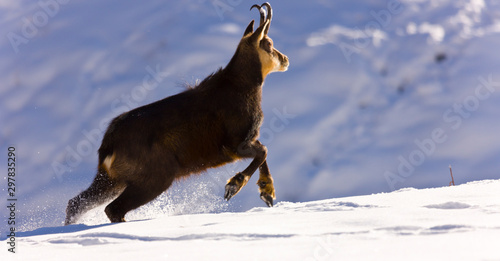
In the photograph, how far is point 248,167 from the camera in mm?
5406

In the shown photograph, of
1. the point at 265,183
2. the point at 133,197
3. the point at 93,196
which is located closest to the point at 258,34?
the point at 265,183

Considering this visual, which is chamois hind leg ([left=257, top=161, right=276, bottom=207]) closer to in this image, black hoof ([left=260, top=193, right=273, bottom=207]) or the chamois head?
black hoof ([left=260, top=193, right=273, bottom=207])

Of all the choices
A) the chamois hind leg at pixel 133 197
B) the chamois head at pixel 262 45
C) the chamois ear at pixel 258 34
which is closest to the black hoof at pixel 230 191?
the chamois hind leg at pixel 133 197

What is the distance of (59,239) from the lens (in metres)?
3.38

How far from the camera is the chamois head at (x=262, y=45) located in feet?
19.2

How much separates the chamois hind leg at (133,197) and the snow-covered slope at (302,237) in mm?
763

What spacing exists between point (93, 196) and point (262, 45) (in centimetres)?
275

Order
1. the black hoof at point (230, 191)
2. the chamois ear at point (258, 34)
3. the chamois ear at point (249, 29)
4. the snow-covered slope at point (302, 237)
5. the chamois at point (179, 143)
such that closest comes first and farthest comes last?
the snow-covered slope at point (302, 237) < the chamois at point (179, 143) < the black hoof at point (230, 191) < the chamois ear at point (258, 34) < the chamois ear at point (249, 29)

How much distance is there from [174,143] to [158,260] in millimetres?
2699

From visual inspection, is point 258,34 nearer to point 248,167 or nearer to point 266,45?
point 266,45

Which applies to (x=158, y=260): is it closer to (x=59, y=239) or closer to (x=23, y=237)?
(x=59, y=239)

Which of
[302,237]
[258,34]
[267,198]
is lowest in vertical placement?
[267,198]

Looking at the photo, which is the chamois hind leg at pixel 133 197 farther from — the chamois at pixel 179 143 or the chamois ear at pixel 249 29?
the chamois ear at pixel 249 29

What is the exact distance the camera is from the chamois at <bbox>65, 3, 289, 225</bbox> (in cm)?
502
